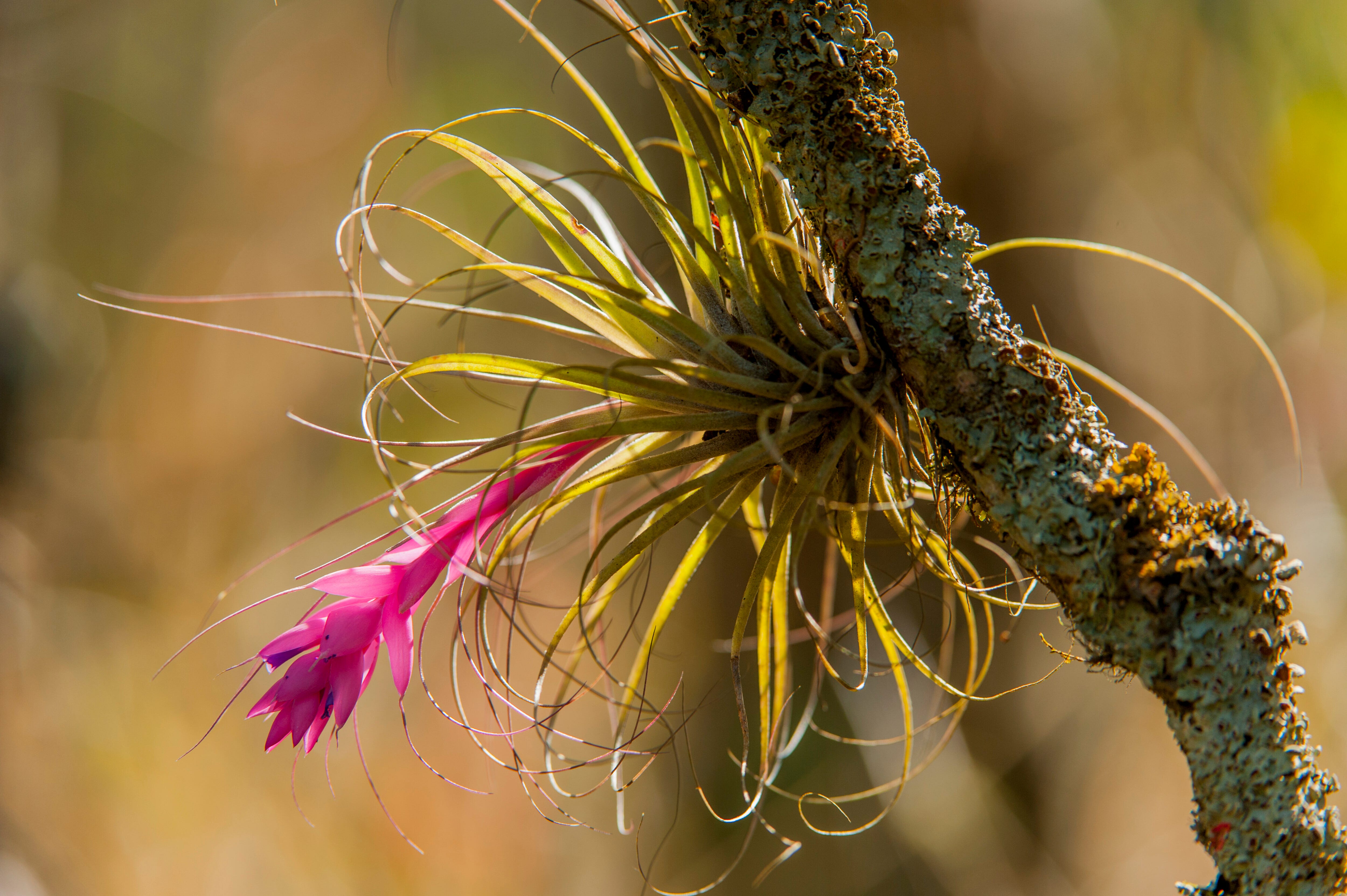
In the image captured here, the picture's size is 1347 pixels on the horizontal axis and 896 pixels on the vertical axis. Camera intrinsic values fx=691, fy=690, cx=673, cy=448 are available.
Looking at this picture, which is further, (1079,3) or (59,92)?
(59,92)

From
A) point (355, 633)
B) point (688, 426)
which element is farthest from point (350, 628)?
point (688, 426)

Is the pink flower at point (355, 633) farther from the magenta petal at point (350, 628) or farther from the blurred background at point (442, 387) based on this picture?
the blurred background at point (442, 387)

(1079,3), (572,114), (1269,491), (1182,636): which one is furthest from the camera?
(572,114)

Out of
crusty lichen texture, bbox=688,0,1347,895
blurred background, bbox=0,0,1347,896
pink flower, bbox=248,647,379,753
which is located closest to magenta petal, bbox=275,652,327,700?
pink flower, bbox=248,647,379,753

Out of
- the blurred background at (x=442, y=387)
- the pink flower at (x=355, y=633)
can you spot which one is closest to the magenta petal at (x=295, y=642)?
the pink flower at (x=355, y=633)

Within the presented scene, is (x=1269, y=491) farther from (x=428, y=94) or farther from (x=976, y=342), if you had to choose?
(x=428, y=94)

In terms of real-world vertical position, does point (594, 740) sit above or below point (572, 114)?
below

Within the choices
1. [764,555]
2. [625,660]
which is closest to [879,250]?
[764,555]

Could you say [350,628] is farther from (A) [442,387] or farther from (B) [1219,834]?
(A) [442,387]
